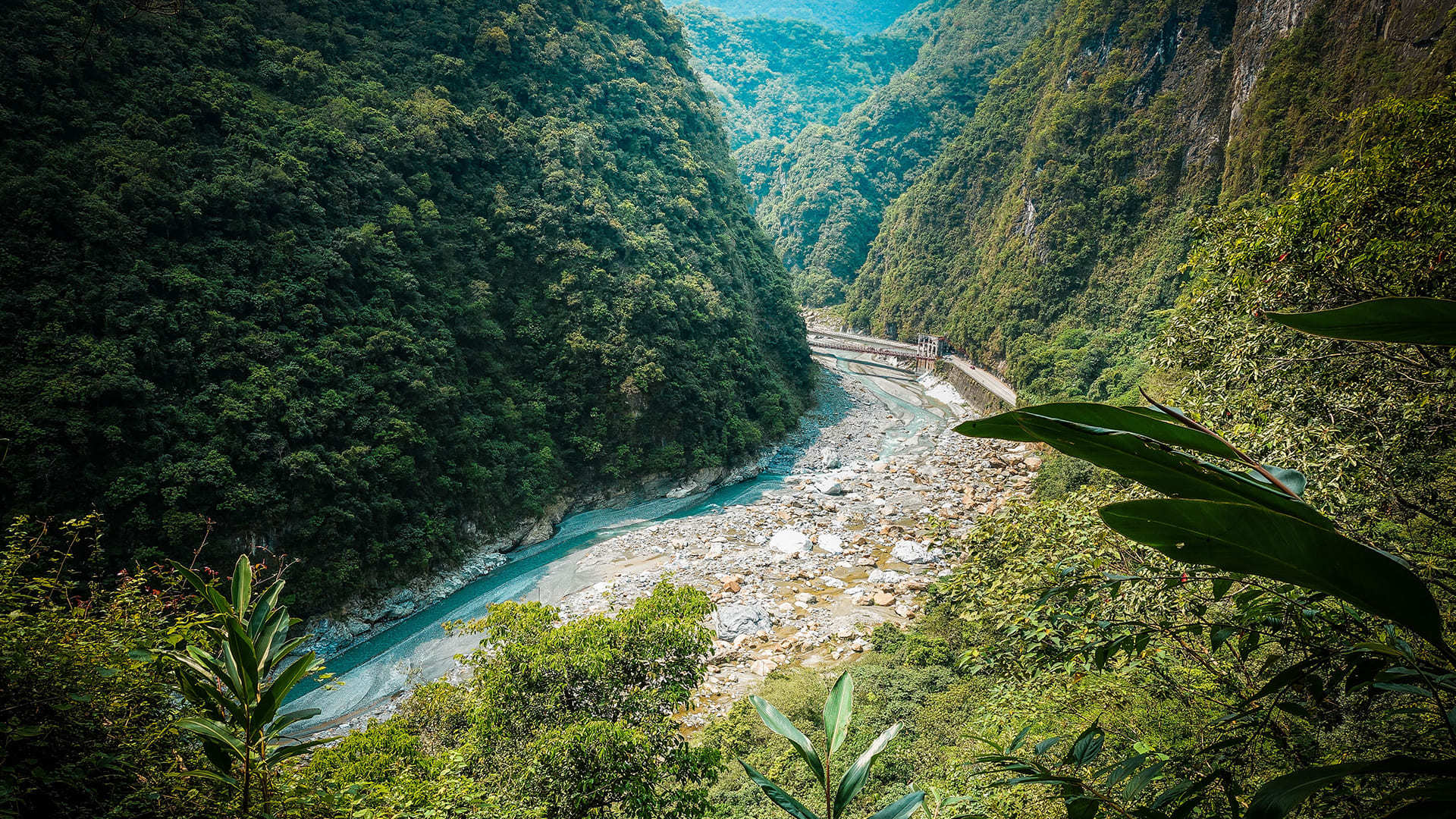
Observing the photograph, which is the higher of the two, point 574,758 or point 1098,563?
point 1098,563

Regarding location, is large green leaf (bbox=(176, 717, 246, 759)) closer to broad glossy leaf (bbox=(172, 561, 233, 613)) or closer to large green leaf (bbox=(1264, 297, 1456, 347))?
broad glossy leaf (bbox=(172, 561, 233, 613))

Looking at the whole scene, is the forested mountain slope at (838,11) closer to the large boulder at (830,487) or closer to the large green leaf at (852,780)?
the large boulder at (830,487)

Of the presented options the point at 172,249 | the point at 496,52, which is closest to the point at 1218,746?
the point at 172,249

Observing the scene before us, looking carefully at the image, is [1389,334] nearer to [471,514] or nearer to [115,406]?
[115,406]

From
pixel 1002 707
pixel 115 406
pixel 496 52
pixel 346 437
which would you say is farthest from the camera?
pixel 496 52

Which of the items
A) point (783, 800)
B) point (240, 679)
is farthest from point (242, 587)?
Answer: point (783, 800)

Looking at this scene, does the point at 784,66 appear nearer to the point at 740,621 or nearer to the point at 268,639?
the point at 740,621
